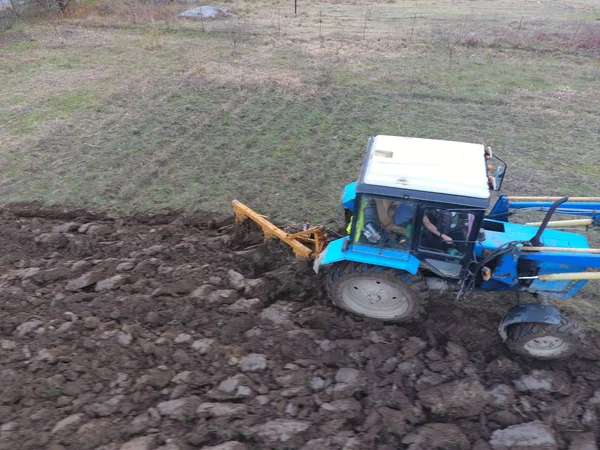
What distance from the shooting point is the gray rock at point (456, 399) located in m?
4.71

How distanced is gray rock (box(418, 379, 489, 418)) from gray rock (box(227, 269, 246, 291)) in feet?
8.31

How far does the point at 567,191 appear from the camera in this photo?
27.3 ft

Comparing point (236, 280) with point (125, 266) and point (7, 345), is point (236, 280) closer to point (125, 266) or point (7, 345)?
point (125, 266)

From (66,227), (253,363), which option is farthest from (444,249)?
(66,227)

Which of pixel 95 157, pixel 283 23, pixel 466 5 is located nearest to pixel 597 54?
pixel 466 5

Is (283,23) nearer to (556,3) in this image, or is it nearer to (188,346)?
(556,3)

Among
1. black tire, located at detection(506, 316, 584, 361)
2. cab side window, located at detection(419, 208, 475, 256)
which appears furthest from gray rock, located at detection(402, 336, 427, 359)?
cab side window, located at detection(419, 208, 475, 256)

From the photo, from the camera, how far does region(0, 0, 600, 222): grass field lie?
8781mm

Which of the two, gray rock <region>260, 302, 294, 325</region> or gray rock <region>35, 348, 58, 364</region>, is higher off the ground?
gray rock <region>35, 348, 58, 364</region>

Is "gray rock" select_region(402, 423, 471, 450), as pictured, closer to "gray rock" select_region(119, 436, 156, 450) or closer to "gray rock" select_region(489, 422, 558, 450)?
"gray rock" select_region(489, 422, 558, 450)

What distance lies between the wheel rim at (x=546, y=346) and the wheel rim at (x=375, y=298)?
1.32 m

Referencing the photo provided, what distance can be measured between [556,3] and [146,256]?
24521 mm

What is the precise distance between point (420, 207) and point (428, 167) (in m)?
0.53

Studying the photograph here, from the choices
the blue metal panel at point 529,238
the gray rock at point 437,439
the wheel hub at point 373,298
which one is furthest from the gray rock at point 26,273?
the blue metal panel at point 529,238
